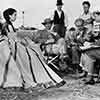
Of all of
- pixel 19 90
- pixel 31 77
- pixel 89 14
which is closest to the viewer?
pixel 19 90

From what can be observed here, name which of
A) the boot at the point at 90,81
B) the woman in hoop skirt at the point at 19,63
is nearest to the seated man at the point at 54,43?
the woman in hoop skirt at the point at 19,63

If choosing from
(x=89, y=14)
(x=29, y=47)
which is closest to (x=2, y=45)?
(x=29, y=47)

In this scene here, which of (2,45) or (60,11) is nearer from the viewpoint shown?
(2,45)

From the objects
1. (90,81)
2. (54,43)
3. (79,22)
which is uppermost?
(79,22)

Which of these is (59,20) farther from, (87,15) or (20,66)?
(20,66)

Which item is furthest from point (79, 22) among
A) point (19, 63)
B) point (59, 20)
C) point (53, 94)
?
point (53, 94)

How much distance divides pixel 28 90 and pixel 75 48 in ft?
10.1

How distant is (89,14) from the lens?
330 inches

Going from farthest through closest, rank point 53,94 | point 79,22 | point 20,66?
point 79,22 < point 20,66 < point 53,94

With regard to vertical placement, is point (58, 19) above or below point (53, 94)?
above

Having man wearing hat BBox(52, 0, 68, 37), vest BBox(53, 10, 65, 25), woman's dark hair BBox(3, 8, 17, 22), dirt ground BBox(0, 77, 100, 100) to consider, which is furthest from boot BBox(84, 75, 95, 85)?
vest BBox(53, 10, 65, 25)

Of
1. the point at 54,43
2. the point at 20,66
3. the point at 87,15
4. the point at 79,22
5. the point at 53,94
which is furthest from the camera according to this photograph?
the point at 87,15

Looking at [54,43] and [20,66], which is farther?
[54,43]

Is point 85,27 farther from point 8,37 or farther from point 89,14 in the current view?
point 8,37
